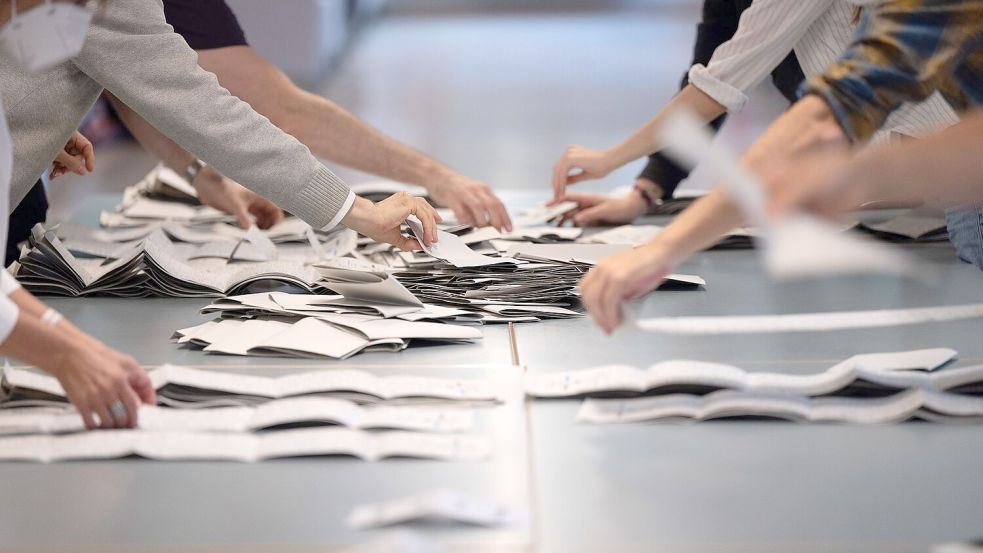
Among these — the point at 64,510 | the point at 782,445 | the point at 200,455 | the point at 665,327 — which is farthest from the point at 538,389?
the point at 64,510

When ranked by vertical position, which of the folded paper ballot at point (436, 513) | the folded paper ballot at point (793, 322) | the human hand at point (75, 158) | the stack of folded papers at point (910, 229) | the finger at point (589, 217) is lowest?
the folded paper ballot at point (436, 513)

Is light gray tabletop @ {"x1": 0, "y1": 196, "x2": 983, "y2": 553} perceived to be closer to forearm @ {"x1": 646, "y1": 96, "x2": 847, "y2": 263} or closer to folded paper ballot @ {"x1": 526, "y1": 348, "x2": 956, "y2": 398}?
folded paper ballot @ {"x1": 526, "y1": 348, "x2": 956, "y2": 398}

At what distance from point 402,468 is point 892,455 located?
51 centimetres

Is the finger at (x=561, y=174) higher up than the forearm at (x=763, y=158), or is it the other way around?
the finger at (x=561, y=174)

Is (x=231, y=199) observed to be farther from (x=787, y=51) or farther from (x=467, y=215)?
(x=787, y=51)

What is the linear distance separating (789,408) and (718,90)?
0.98 m

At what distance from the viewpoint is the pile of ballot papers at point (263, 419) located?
109cm

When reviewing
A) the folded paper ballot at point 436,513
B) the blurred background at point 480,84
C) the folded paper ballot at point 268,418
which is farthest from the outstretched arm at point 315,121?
the folded paper ballot at point 436,513

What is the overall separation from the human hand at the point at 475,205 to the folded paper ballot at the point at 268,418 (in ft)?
2.74

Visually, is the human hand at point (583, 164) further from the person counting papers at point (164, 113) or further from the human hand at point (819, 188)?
the human hand at point (819, 188)

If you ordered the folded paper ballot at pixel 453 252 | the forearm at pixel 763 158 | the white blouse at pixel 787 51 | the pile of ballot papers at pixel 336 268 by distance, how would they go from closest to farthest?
1. the forearm at pixel 763 158
2. the pile of ballot papers at pixel 336 268
3. the folded paper ballot at pixel 453 252
4. the white blouse at pixel 787 51

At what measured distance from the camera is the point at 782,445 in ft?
3.67

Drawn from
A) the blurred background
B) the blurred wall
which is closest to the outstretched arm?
the blurred background

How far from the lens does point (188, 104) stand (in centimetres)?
147
